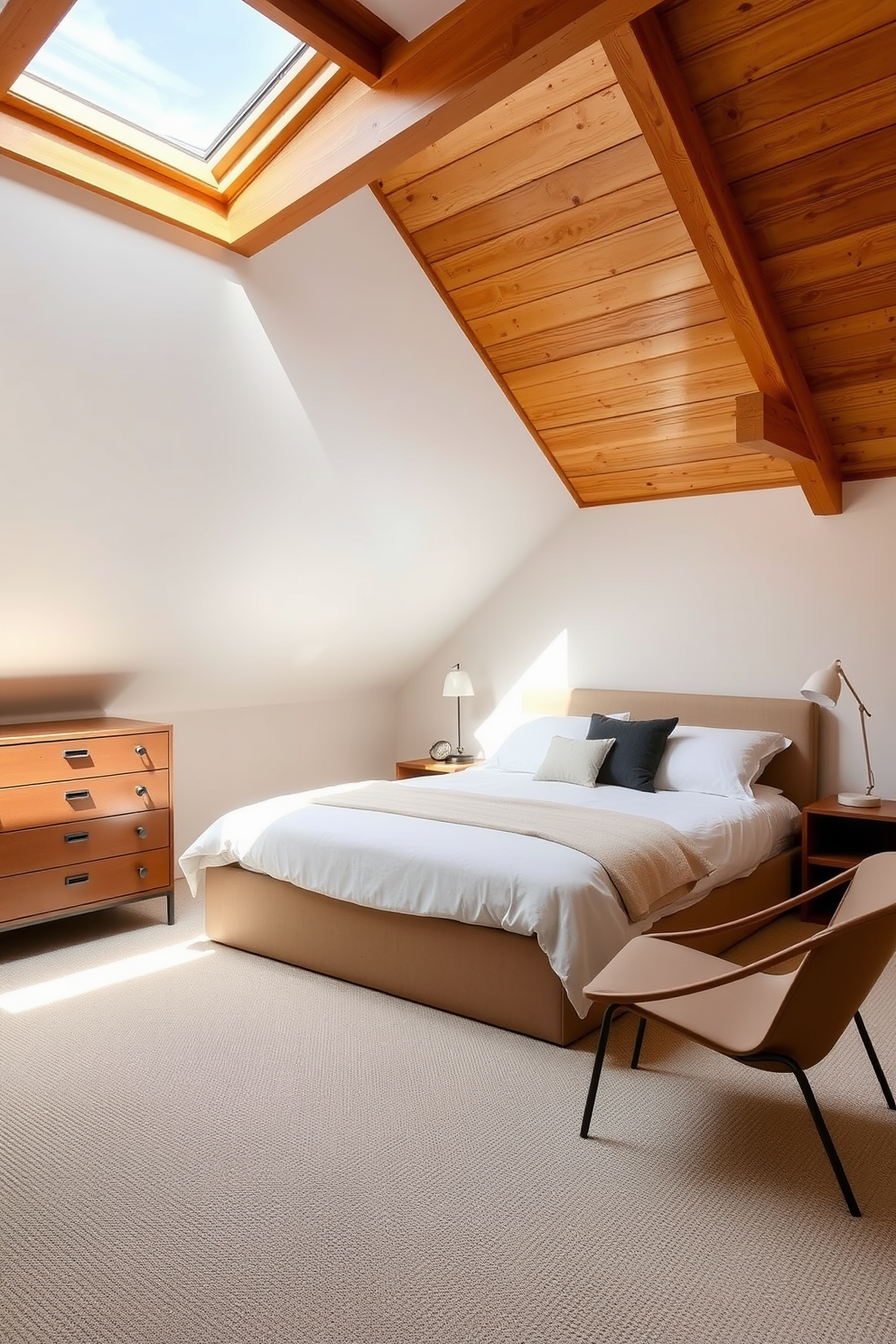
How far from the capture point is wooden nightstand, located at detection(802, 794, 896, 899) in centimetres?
397

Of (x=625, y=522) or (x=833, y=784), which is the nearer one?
(x=833, y=784)

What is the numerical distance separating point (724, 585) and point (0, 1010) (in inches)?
148

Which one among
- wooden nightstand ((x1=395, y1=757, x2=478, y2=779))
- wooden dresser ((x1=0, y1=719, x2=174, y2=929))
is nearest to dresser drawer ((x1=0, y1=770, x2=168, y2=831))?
wooden dresser ((x1=0, y1=719, x2=174, y2=929))

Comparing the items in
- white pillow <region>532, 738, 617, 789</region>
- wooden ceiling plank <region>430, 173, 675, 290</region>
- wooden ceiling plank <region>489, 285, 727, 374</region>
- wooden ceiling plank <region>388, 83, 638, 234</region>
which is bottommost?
white pillow <region>532, 738, 617, 789</region>

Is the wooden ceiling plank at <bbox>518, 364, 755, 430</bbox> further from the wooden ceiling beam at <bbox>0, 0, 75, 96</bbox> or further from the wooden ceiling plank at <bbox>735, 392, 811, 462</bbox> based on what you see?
the wooden ceiling beam at <bbox>0, 0, 75, 96</bbox>

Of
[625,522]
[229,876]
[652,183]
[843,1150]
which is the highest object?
[652,183]

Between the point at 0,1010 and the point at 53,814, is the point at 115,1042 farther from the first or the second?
the point at 53,814

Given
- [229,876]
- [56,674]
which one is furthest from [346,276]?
[229,876]

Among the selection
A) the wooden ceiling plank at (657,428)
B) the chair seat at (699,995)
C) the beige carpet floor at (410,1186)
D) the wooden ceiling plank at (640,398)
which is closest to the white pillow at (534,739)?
the wooden ceiling plank at (657,428)

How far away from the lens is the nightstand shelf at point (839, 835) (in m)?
3.97

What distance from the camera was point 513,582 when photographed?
566cm

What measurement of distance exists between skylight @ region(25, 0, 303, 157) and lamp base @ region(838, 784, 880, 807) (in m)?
3.54

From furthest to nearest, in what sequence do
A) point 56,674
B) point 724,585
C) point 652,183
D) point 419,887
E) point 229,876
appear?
point 724,585 < point 56,674 < point 229,876 < point 652,183 < point 419,887

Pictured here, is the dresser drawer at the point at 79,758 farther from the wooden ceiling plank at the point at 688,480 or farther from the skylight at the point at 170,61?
the wooden ceiling plank at the point at 688,480
